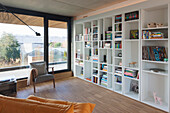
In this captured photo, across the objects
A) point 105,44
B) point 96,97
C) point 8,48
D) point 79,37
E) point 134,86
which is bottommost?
point 96,97

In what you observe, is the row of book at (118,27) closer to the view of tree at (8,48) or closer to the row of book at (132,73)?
the row of book at (132,73)

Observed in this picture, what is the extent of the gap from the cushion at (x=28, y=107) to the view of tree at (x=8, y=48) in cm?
370

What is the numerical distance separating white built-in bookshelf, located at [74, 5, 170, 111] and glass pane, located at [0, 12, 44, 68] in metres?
1.92

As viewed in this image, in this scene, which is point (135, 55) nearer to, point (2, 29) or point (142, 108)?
point (142, 108)

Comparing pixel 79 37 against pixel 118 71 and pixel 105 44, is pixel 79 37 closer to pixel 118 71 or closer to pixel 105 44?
pixel 105 44

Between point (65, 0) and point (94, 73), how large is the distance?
2725mm

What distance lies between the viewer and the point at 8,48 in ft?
14.2

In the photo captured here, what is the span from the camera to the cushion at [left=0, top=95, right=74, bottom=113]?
97 cm

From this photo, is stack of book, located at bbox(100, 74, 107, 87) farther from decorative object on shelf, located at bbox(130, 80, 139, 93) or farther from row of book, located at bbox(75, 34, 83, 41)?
row of book, located at bbox(75, 34, 83, 41)

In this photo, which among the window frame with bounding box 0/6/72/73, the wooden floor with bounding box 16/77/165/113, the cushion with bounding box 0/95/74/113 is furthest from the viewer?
the window frame with bounding box 0/6/72/73

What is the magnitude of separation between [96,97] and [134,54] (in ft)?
5.49

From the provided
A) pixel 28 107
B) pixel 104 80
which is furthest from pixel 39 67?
pixel 28 107

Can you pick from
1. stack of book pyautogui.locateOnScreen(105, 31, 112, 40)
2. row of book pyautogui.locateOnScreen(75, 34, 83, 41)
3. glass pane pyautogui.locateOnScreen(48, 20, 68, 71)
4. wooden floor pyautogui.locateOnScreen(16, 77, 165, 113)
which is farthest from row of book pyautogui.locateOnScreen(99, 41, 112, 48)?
glass pane pyautogui.locateOnScreen(48, 20, 68, 71)

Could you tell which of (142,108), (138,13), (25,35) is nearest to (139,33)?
(138,13)
